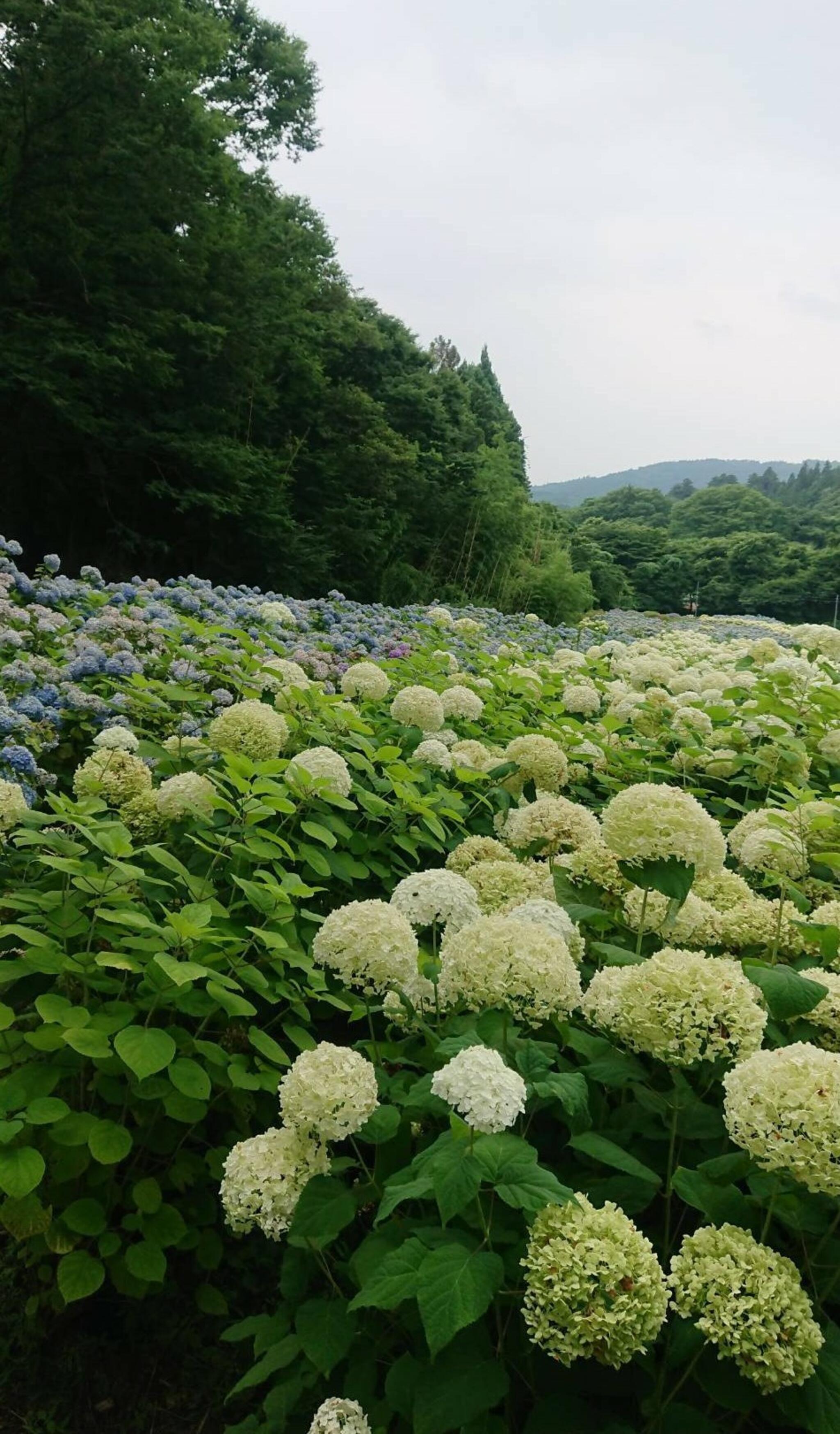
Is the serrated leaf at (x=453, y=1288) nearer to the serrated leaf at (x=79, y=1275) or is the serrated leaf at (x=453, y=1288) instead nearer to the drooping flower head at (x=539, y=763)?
the serrated leaf at (x=79, y=1275)

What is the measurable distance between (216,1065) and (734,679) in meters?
3.76

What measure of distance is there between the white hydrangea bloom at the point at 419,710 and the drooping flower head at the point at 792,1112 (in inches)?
91.9

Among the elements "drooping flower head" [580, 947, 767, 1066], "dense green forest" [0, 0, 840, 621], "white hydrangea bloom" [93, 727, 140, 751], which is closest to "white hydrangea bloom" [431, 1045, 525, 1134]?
"drooping flower head" [580, 947, 767, 1066]

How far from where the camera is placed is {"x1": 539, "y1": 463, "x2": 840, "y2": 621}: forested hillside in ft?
160

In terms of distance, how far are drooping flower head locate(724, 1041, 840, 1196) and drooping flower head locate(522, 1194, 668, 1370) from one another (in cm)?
21

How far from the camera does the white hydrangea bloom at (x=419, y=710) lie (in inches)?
136

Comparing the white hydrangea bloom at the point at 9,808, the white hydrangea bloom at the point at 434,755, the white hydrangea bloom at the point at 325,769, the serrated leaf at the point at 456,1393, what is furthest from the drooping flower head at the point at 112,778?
the serrated leaf at the point at 456,1393

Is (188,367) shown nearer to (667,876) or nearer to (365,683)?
(365,683)

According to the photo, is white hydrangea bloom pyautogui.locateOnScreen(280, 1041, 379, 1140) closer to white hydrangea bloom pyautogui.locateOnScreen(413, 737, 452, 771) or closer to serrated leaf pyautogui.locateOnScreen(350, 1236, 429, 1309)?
serrated leaf pyautogui.locateOnScreen(350, 1236, 429, 1309)

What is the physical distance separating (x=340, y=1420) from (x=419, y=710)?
8.14 feet

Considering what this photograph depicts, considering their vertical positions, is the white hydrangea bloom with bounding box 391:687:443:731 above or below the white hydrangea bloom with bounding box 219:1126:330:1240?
above

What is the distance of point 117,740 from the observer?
2.58m

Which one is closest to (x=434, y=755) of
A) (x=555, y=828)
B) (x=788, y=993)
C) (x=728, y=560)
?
(x=555, y=828)

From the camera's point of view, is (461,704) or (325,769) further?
(461,704)
